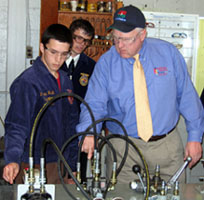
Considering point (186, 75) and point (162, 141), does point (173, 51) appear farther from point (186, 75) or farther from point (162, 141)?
point (162, 141)

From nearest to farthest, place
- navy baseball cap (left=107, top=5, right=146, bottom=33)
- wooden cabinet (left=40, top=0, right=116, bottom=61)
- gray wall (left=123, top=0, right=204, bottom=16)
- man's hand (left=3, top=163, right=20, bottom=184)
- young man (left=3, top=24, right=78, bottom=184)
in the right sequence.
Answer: man's hand (left=3, top=163, right=20, bottom=184)
young man (left=3, top=24, right=78, bottom=184)
navy baseball cap (left=107, top=5, right=146, bottom=33)
wooden cabinet (left=40, top=0, right=116, bottom=61)
gray wall (left=123, top=0, right=204, bottom=16)

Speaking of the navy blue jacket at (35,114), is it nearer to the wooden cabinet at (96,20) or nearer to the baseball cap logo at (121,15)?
the baseball cap logo at (121,15)

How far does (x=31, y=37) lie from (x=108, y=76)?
1.79 meters

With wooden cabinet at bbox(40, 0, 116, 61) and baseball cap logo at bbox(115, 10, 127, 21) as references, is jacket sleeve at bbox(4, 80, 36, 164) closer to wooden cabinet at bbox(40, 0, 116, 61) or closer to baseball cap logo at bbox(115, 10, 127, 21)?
baseball cap logo at bbox(115, 10, 127, 21)

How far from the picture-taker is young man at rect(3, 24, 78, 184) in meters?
1.61

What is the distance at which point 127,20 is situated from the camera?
1893 millimetres

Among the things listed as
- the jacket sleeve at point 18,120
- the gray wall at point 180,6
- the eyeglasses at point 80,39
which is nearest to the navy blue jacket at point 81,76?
the eyeglasses at point 80,39

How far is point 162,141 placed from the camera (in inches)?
78.9

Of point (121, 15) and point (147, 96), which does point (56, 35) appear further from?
point (147, 96)

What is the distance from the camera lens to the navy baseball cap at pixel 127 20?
1881 millimetres

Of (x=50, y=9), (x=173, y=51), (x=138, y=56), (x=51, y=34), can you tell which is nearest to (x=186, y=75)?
(x=173, y=51)

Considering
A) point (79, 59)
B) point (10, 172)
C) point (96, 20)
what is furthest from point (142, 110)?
point (96, 20)

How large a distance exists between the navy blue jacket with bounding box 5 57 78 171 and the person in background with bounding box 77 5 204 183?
6.1 inches

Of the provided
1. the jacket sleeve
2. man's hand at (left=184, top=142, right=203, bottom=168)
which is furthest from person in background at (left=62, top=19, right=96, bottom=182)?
man's hand at (left=184, top=142, right=203, bottom=168)
